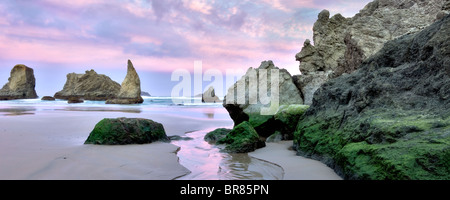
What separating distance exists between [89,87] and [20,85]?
16.5 m

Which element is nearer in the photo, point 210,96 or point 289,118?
point 289,118

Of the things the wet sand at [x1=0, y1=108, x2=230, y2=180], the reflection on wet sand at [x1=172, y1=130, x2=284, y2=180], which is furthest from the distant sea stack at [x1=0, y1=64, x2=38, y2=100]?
the reflection on wet sand at [x1=172, y1=130, x2=284, y2=180]

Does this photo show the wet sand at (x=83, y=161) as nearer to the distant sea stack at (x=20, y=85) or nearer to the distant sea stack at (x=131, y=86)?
the distant sea stack at (x=131, y=86)

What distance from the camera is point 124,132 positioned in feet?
19.3

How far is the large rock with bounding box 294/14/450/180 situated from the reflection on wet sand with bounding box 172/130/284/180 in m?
0.96

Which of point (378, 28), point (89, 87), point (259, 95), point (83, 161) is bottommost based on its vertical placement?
point (83, 161)

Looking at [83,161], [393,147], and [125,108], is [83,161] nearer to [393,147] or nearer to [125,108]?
[393,147]

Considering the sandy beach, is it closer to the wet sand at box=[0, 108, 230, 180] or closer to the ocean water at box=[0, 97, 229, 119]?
the wet sand at box=[0, 108, 230, 180]

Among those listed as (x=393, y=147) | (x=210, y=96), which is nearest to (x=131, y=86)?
(x=210, y=96)
